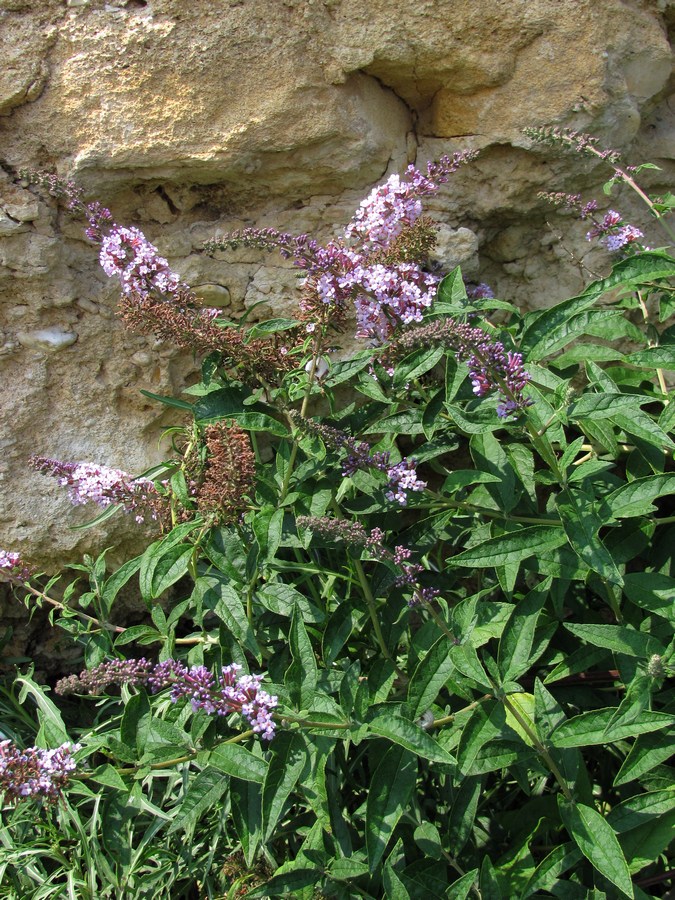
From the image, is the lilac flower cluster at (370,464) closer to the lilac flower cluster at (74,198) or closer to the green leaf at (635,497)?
the green leaf at (635,497)

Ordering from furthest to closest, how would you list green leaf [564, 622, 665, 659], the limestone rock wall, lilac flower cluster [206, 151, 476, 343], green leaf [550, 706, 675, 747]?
1. the limestone rock wall
2. lilac flower cluster [206, 151, 476, 343]
3. green leaf [564, 622, 665, 659]
4. green leaf [550, 706, 675, 747]

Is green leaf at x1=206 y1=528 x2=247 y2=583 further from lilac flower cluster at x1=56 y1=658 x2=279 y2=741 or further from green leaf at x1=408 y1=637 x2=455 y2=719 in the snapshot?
green leaf at x1=408 y1=637 x2=455 y2=719

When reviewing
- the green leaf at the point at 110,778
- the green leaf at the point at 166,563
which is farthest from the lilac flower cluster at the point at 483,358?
the green leaf at the point at 110,778

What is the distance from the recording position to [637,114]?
3541mm

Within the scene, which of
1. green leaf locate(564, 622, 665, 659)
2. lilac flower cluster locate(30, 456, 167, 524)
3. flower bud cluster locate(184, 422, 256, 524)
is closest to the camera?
green leaf locate(564, 622, 665, 659)

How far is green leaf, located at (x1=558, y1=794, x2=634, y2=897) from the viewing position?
7.39 feet

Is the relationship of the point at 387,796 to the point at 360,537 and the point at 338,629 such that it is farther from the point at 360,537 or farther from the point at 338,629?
the point at 360,537

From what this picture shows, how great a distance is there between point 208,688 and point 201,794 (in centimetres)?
43

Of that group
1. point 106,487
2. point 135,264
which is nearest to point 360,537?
point 106,487

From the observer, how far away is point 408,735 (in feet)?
7.79

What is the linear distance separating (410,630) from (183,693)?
1185mm

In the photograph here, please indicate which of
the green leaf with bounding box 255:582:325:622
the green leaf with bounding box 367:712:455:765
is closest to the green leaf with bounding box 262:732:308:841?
the green leaf with bounding box 367:712:455:765

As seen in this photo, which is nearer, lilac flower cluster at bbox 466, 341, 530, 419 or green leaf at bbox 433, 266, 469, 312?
lilac flower cluster at bbox 466, 341, 530, 419

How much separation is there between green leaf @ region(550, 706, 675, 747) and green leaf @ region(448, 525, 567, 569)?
51cm
